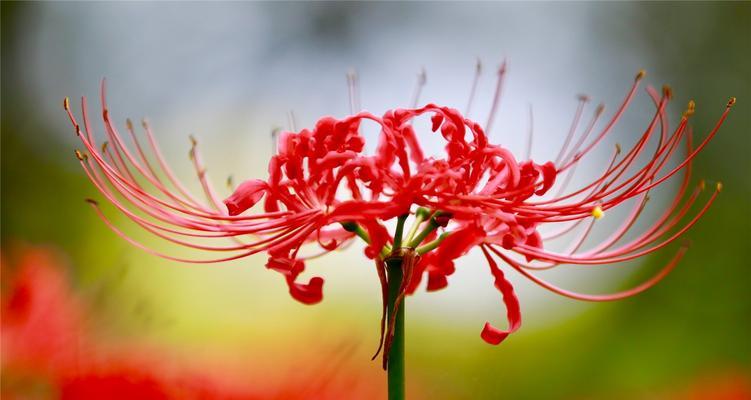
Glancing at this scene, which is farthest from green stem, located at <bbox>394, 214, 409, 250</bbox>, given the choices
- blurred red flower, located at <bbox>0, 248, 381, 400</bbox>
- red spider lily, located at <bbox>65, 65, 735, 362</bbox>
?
blurred red flower, located at <bbox>0, 248, 381, 400</bbox>

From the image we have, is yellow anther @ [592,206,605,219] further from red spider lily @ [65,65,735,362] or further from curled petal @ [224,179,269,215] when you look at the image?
curled petal @ [224,179,269,215]

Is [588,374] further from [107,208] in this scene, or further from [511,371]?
[107,208]

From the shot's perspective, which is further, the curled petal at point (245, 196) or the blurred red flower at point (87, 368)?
the blurred red flower at point (87, 368)

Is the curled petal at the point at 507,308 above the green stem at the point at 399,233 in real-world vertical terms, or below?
below

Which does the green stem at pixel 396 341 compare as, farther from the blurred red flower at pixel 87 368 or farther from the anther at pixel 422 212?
the blurred red flower at pixel 87 368

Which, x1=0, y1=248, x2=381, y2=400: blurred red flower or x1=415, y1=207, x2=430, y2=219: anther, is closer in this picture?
x1=415, y1=207, x2=430, y2=219: anther

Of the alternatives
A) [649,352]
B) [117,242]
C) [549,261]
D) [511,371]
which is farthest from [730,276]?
[117,242]

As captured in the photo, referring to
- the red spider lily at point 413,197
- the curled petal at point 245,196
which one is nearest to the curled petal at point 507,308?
the red spider lily at point 413,197

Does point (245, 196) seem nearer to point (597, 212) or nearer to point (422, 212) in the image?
point (422, 212)

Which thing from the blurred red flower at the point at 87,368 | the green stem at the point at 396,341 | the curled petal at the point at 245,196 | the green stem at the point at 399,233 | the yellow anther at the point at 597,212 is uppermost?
the yellow anther at the point at 597,212
